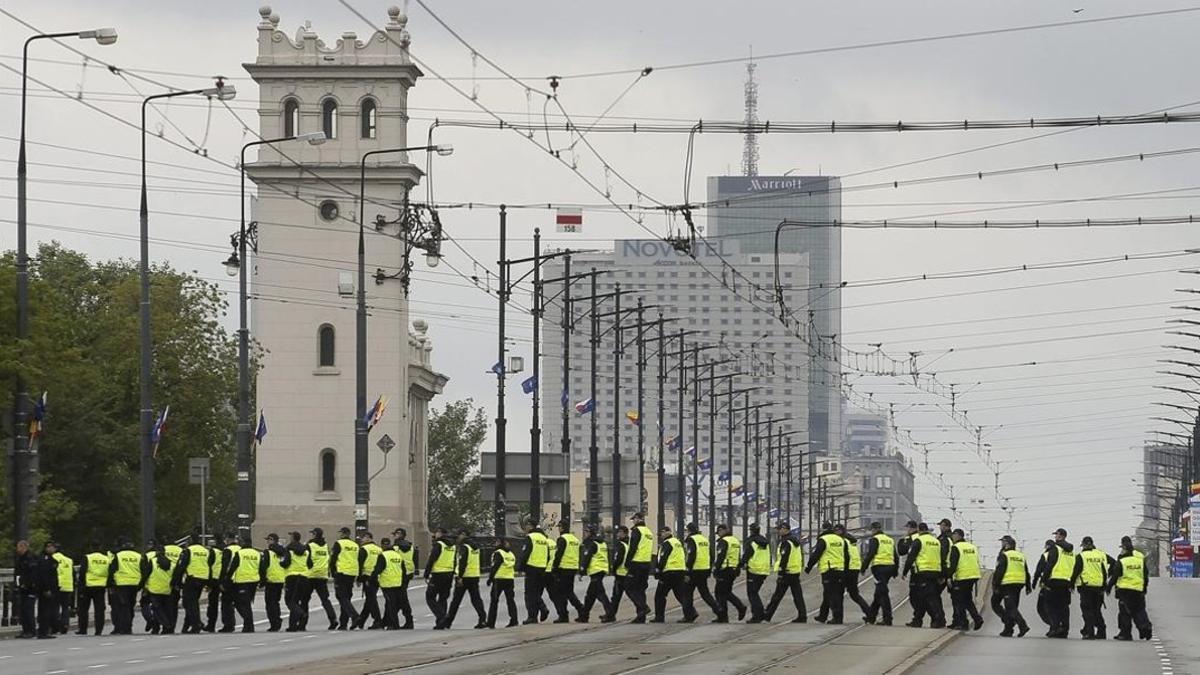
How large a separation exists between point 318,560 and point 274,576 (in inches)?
47.7

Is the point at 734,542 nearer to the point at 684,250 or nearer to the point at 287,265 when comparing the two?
the point at 684,250

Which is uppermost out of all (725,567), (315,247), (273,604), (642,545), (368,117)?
(368,117)

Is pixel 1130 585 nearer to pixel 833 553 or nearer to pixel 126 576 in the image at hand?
pixel 833 553

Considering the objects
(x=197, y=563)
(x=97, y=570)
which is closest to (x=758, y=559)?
(x=197, y=563)

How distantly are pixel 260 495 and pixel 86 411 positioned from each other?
59.0 ft

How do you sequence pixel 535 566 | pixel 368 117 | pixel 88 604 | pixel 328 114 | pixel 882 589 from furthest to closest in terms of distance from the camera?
1. pixel 368 117
2. pixel 328 114
3. pixel 88 604
4. pixel 535 566
5. pixel 882 589

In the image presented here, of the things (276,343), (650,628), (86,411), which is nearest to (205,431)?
(86,411)

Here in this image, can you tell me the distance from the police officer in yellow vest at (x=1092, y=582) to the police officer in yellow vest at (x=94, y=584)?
49.6 ft

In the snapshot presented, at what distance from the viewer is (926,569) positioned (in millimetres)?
39969

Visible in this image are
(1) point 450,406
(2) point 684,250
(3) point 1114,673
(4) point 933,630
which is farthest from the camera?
(1) point 450,406

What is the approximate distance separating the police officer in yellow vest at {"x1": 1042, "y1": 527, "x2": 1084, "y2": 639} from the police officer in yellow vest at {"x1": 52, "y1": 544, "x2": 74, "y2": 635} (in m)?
15.2

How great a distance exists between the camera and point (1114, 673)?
29984mm

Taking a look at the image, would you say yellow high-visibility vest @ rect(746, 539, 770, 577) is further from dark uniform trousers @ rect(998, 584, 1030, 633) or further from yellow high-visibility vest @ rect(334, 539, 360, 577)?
yellow high-visibility vest @ rect(334, 539, 360, 577)

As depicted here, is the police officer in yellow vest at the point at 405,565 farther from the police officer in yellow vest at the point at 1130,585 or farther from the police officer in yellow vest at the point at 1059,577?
the police officer in yellow vest at the point at 1130,585
